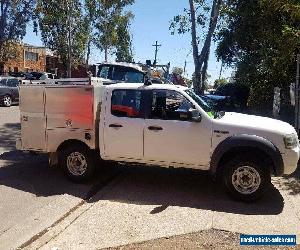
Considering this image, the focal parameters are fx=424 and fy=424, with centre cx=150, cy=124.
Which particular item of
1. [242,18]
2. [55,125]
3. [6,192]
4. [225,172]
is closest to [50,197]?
[6,192]

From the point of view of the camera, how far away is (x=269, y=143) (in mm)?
6840

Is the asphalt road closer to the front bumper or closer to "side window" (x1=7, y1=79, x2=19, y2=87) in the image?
the front bumper

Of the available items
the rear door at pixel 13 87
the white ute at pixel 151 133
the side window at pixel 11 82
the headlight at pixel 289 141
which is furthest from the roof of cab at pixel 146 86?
the side window at pixel 11 82

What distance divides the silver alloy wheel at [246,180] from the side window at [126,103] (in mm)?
1990

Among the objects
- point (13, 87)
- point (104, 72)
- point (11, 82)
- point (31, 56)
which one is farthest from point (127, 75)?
point (31, 56)

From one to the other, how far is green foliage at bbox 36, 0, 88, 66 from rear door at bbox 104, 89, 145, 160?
27212 mm

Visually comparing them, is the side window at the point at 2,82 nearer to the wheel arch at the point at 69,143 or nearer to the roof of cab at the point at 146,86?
the wheel arch at the point at 69,143

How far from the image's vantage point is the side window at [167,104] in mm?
7417

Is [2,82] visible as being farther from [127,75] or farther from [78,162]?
[78,162]

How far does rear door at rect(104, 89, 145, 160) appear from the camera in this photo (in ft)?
24.7

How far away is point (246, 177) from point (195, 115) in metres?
1.33

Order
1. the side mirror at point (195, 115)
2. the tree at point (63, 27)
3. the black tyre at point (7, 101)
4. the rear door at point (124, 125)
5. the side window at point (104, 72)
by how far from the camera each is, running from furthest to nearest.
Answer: the tree at point (63, 27), the black tyre at point (7, 101), the side window at point (104, 72), the rear door at point (124, 125), the side mirror at point (195, 115)

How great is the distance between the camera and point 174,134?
7289 millimetres

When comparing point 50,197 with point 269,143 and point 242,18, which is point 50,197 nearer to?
point 269,143
